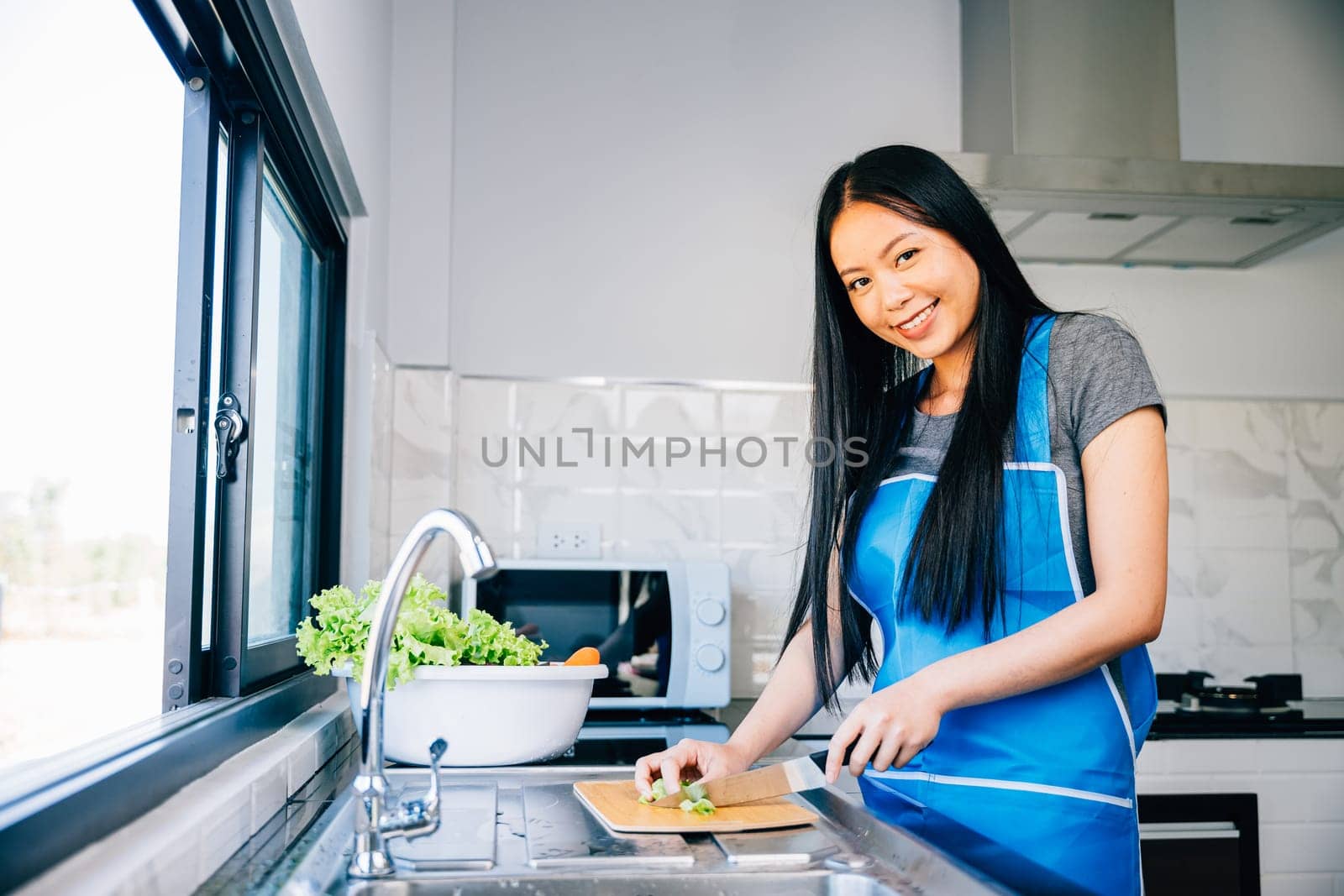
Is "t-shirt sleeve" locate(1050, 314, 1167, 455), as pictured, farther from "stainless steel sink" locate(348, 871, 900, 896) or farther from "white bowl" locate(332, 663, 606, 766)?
"white bowl" locate(332, 663, 606, 766)

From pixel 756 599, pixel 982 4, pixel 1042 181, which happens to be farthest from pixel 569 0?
pixel 756 599

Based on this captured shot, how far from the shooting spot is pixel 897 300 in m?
1.20

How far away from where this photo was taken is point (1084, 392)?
109 centimetres

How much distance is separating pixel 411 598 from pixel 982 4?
6.47 ft

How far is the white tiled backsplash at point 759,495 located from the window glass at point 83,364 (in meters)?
0.96

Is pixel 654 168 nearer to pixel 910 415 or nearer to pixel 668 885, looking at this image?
pixel 910 415

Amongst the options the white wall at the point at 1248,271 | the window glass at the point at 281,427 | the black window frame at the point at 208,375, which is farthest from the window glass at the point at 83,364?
the white wall at the point at 1248,271

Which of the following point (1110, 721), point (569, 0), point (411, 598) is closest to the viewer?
point (1110, 721)

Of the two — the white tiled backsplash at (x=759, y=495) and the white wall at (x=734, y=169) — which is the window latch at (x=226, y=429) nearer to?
the white tiled backsplash at (x=759, y=495)

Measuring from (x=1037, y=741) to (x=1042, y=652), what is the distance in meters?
0.13

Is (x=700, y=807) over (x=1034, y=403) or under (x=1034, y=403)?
under

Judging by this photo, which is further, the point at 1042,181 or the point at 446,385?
the point at 446,385

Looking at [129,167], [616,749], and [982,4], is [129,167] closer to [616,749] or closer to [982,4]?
[616,749]

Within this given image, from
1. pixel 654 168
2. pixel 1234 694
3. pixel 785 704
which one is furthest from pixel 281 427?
pixel 1234 694
